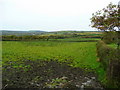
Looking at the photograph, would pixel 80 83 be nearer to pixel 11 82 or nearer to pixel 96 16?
pixel 11 82

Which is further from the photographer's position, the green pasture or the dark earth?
the green pasture

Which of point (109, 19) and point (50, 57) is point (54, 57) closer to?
point (50, 57)

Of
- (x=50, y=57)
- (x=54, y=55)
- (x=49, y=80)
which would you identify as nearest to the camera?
(x=49, y=80)

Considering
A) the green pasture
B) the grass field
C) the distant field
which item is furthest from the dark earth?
the distant field

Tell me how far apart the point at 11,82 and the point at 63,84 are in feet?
9.76

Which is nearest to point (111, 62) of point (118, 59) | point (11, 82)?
point (118, 59)

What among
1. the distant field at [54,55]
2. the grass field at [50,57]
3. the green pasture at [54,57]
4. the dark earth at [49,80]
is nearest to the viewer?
the dark earth at [49,80]

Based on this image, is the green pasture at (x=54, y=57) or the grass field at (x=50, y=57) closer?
the grass field at (x=50, y=57)

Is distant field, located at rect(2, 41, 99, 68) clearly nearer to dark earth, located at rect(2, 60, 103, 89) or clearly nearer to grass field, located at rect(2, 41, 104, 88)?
grass field, located at rect(2, 41, 104, 88)

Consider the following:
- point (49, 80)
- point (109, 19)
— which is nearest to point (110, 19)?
point (109, 19)

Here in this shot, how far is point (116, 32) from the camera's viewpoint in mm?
11695

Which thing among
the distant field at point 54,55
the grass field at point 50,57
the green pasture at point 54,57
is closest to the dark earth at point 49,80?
the grass field at point 50,57

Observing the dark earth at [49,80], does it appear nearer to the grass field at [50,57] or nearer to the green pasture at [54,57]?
the grass field at [50,57]

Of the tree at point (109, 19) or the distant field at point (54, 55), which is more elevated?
the tree at point (109, 19)
